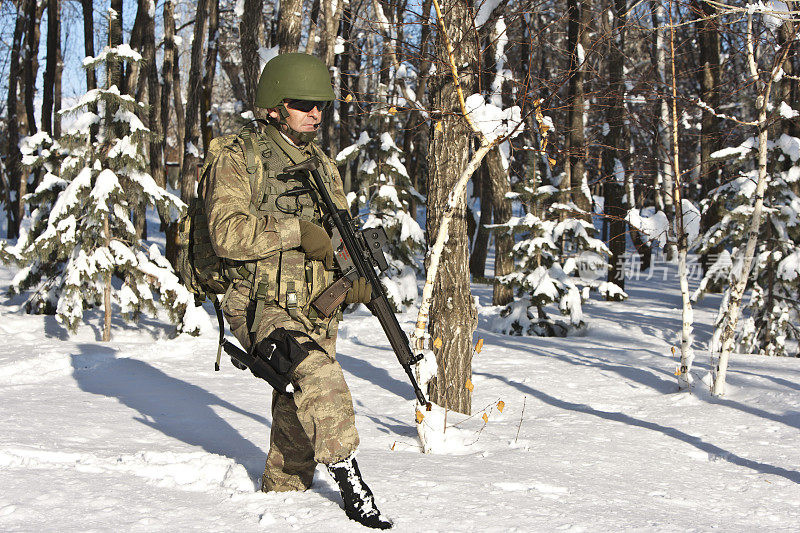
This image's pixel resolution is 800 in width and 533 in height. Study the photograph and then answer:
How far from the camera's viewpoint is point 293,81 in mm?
3562

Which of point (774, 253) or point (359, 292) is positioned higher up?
point (774, 253)

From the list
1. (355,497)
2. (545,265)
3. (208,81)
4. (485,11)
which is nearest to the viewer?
(355,497)

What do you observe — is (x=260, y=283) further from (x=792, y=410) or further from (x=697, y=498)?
(x=792, y=410)

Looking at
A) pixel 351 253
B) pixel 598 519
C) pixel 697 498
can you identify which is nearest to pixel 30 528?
pixel 351 253

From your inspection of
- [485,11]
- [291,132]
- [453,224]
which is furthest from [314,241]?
[485,11]

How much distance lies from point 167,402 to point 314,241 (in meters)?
3.66

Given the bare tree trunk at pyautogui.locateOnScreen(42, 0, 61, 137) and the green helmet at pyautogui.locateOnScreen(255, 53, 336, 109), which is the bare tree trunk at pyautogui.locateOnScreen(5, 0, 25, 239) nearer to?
the bare tree trunk at pyautogui.locateOnScreen(42, 0, 61, 137)

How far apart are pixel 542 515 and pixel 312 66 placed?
97.1 inches

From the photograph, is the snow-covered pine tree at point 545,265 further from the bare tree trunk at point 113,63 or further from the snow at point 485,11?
the bare tree trunk at point 113,63

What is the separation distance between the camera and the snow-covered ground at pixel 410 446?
11.4 feet

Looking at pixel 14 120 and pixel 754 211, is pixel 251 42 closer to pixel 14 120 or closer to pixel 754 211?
pixel 754 211

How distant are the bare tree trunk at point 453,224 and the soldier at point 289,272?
2.09 m

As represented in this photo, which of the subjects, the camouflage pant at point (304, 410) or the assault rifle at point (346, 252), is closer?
the camouflage pant at point (304, 410)

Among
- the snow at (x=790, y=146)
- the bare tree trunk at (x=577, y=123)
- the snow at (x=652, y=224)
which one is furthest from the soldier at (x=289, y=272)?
the snow at (x=790, y=146)
